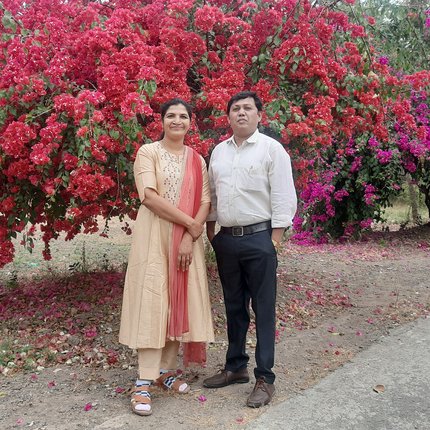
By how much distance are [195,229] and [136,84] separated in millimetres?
1325

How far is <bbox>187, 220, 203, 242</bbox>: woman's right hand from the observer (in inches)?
133

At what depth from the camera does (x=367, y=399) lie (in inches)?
135

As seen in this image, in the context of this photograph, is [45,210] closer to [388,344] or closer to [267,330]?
[267,330]

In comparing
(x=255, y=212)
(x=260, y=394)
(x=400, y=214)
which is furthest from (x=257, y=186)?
(x=400, y=214)

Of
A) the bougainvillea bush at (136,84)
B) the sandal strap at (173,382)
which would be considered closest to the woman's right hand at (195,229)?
the bougainvillea bush at (136,84)

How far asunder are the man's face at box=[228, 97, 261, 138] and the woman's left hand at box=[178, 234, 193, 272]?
2.53 feet

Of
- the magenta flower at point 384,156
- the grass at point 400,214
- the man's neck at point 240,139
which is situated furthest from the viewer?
the grass at point 400,214

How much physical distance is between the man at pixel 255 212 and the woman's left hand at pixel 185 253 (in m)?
0.23

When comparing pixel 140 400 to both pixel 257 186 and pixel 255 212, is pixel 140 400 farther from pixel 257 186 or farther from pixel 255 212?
pixel 257 186

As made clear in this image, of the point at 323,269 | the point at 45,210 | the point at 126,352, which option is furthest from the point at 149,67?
the point at 323,269

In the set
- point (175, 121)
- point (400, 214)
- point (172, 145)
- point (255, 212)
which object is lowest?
point (400, 214)

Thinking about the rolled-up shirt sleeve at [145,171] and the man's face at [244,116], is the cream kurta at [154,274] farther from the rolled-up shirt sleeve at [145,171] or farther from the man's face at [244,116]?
the man's face at [244,116]

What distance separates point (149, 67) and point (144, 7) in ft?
3.54

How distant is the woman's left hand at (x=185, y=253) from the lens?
3.35m
